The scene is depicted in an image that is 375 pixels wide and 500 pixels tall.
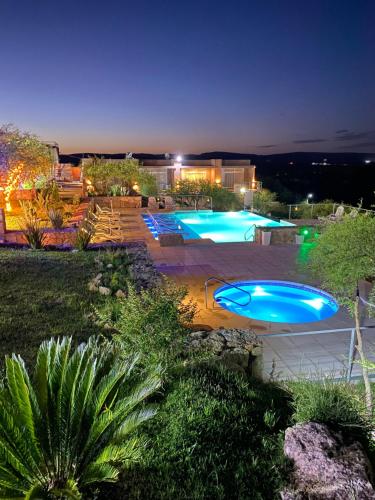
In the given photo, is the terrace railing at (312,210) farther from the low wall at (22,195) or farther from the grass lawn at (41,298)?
the grass lawn at (41,298)

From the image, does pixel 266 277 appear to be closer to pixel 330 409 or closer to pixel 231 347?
pixel 231 347

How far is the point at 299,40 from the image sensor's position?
21469mm

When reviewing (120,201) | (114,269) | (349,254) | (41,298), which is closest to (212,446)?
(349,254)

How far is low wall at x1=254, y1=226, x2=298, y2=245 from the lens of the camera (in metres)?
13.3

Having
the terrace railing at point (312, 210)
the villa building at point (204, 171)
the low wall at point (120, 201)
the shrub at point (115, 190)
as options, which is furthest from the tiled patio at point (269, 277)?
the villa building at point (204, 171)

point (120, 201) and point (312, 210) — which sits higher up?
point (120, 201)

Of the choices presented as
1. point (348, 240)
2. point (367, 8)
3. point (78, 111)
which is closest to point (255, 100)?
point (78, 111)

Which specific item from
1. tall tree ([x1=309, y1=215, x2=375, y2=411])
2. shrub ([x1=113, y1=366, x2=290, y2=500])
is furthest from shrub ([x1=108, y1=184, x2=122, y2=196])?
shrub ([x1=113, y1=366, x2=290, y2=500])

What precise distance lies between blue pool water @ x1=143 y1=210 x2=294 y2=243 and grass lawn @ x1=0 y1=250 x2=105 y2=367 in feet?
25.5

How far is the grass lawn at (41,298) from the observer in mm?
5516

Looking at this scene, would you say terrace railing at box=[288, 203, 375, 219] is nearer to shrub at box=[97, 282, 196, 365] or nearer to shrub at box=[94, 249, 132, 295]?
shrub at box=[94, 249, 132, 295]

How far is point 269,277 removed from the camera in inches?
376

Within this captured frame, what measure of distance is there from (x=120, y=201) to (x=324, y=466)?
1867cm

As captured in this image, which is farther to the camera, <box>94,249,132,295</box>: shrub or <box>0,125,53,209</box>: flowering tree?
<box>0,125,53,209</box>: flowering tree
